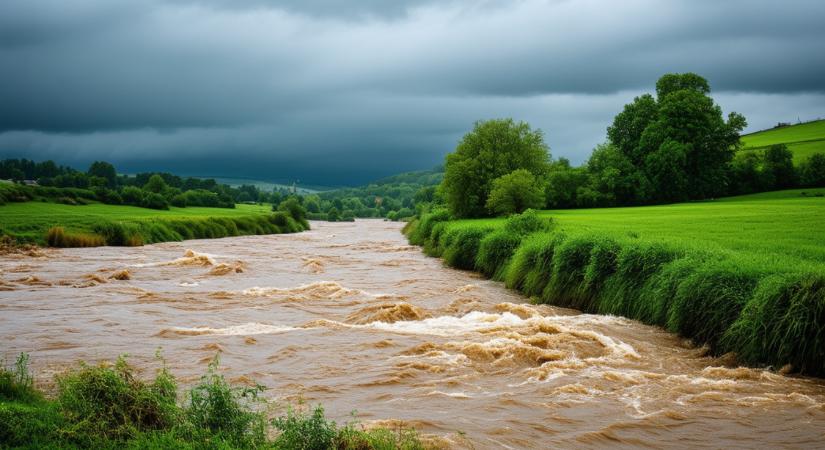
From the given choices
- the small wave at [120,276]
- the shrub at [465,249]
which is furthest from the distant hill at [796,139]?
the small wave at [120,276]

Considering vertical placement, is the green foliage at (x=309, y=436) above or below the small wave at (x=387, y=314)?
above

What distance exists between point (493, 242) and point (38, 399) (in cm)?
2264

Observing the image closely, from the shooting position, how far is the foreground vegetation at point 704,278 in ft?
34.6

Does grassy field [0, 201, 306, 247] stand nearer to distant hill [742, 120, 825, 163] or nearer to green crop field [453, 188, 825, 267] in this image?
green crop field [453, 188, 825, 267]

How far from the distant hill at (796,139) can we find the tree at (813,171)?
2826mm

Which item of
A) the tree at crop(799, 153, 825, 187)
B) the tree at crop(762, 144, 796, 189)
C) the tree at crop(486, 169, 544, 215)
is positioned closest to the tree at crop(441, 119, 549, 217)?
the tree at crop(486, 169, 544, 215)

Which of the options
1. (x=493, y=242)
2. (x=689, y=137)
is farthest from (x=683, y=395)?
(x=689, y=137)

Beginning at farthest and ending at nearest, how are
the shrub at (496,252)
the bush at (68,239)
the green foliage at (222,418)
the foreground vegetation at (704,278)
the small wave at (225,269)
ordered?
the bush at (68,239)
the small wave at (225,269)
the shrub at (496,252)
the foreground vegetation at (704,278)
the green foliage at (222,418)

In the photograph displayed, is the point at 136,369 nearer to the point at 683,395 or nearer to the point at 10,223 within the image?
the point at 683,395

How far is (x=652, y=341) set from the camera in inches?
523

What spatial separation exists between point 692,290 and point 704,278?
399 mm

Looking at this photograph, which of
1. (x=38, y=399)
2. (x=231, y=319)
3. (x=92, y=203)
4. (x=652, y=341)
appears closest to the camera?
(x=38, y=399)

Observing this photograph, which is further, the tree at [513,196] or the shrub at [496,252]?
the tree at [513,196]

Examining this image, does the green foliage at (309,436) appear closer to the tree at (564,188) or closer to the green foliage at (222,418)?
the green foliage at (222,418)
